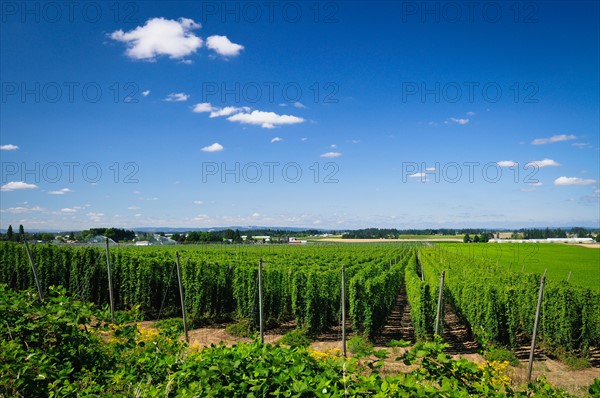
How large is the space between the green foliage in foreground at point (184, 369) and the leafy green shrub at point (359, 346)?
10 centimetres

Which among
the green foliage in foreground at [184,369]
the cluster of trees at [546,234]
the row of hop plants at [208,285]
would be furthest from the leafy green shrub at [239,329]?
the cluster of trees at [546,234]

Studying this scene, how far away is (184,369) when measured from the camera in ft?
9.20

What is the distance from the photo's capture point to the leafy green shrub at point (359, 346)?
108 inches

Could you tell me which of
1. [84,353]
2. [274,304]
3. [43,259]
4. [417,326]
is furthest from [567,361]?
[43,259]

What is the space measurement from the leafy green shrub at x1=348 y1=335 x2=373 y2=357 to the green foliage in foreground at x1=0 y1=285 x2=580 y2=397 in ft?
0.33

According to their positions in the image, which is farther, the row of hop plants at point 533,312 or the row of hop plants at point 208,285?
the row of hop plants at point 208,285

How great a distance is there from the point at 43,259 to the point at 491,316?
19272 mm

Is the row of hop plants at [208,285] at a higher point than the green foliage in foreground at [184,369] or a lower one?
lower

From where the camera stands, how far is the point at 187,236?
61.3 meters

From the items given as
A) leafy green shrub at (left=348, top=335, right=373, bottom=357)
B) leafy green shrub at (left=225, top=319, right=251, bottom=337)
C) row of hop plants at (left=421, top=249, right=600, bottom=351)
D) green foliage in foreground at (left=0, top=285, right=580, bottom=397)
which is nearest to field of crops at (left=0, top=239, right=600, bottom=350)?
row of hop plants at (left=421, top=249, right=600, bottom=351)

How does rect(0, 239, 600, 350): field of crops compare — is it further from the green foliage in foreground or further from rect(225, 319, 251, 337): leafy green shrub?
the green foliage in foreground

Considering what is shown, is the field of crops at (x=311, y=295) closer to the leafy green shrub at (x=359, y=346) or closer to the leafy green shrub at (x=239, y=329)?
the leafy green shrub at (x=239, y=329)

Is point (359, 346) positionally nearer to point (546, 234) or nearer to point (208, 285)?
point (208, 285)

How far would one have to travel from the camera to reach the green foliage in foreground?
2461mm
